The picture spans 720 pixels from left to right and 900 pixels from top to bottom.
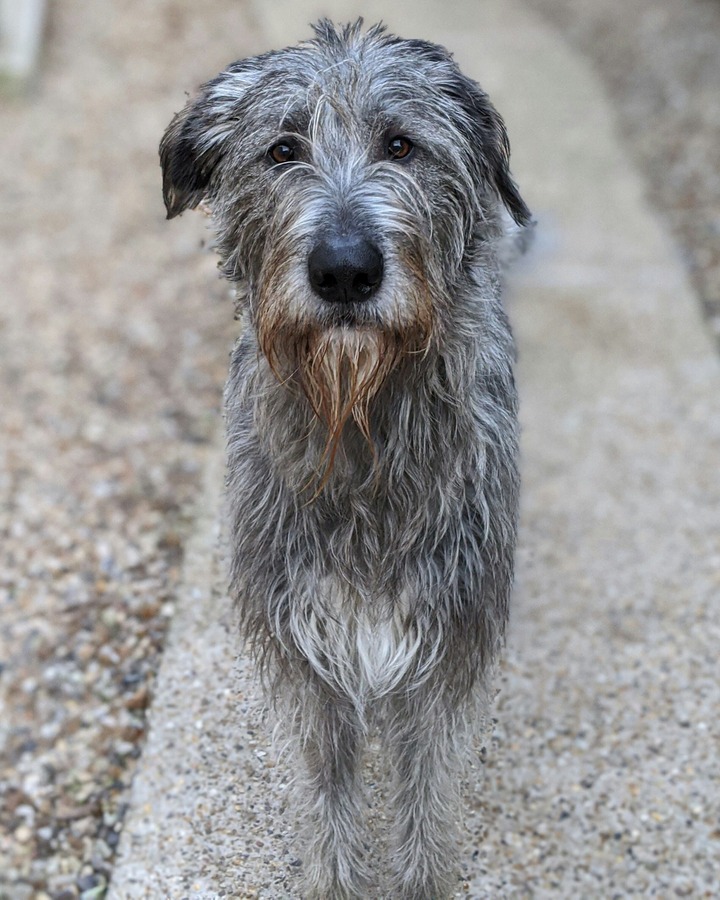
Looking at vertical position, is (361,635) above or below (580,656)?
above

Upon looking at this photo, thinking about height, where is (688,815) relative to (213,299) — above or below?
below

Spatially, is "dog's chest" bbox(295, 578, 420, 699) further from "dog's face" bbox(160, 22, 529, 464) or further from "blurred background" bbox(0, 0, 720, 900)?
"blurred background" bbox(0, 0, 720, 900)

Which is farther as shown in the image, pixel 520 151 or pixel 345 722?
pixel 520 151

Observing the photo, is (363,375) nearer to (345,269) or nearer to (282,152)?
(345,269)

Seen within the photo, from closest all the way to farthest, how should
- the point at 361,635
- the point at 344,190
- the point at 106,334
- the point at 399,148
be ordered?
the point at 344,190, the point at 399,148, the point at 361,635, the point at 106,334

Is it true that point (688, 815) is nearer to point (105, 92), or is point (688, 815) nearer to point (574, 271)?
point (574, 271)

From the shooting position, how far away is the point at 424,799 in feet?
10.8

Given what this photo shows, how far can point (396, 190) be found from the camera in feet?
8.40

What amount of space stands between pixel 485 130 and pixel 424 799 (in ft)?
6.47

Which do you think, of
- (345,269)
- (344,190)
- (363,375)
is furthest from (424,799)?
(344,190)

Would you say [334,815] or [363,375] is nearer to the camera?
[363,375]

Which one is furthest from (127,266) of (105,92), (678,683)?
(678,683)

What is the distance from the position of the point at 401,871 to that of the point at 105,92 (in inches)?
312

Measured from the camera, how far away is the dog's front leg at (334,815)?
10.6 feet
